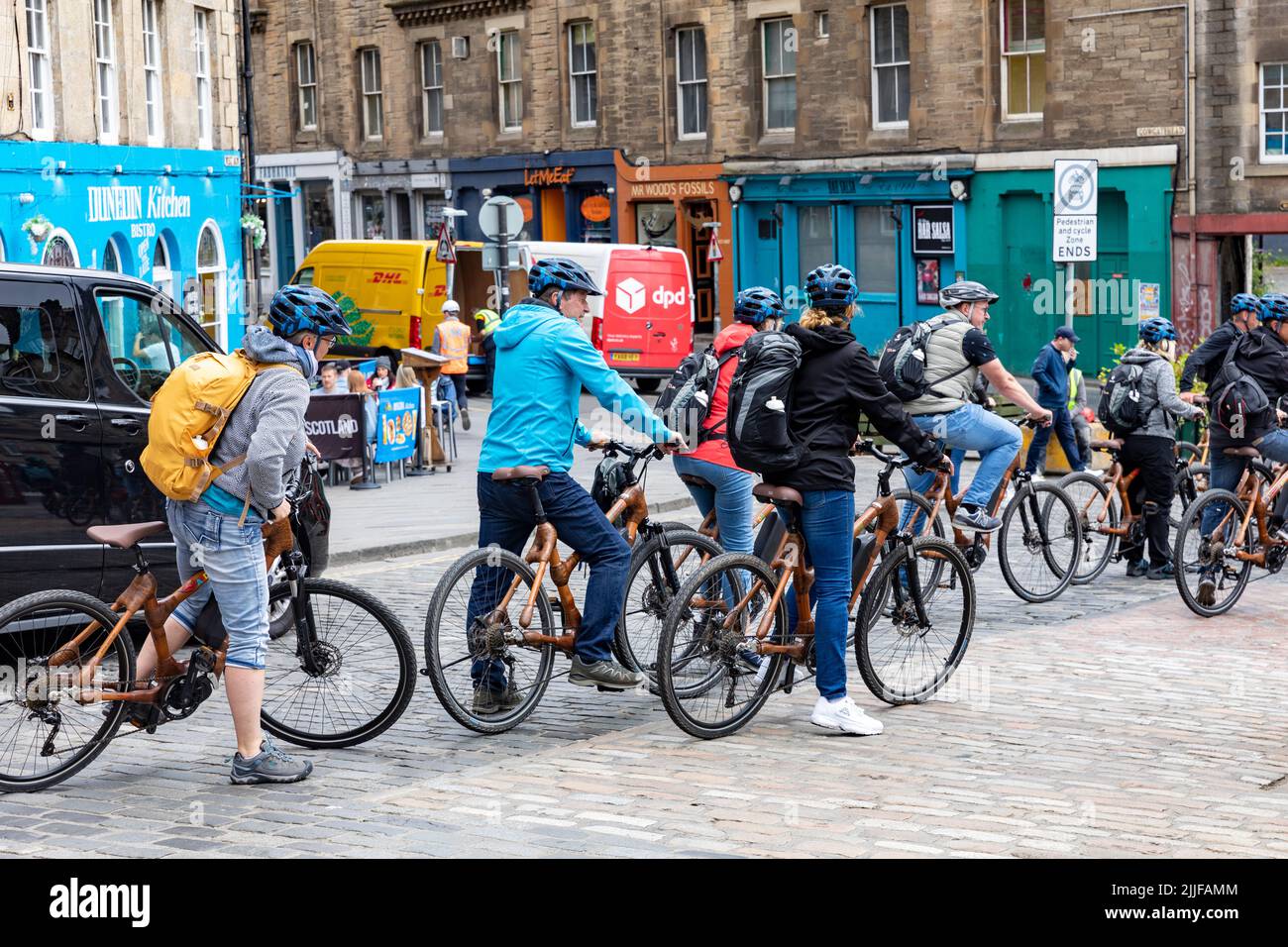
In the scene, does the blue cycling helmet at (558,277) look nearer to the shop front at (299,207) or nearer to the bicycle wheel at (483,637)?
the bicycle wheel at (483,637)

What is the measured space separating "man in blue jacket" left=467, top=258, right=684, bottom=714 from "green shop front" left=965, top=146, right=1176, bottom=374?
2339cm

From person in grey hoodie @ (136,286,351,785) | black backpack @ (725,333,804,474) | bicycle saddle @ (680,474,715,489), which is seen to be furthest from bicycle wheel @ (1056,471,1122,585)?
person in grey hoodie @ (136,286,351,785)

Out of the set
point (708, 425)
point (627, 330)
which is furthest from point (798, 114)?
point (708, 425)

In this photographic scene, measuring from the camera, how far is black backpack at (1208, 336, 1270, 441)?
38.5 ft

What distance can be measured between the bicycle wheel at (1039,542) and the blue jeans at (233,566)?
18.5 ft

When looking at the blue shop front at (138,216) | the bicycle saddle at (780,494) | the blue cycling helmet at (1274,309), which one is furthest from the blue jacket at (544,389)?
the blue shop front at (138,216)

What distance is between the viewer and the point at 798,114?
36.2 meters

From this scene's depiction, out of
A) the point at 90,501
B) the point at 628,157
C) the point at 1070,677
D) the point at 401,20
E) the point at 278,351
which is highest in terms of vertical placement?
the point at 401,20

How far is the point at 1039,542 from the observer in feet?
38.3

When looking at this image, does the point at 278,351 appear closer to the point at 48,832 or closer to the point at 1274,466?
the point at 48,832

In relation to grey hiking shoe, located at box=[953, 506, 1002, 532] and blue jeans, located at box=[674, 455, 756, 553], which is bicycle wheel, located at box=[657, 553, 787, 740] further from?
grey hiking shoe, located at box=[953, 506, 1002, 532]

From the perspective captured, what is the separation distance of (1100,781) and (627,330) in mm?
23697

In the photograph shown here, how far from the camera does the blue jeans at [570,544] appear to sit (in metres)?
7.79

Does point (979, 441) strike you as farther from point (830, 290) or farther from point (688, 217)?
point (688, 217)
